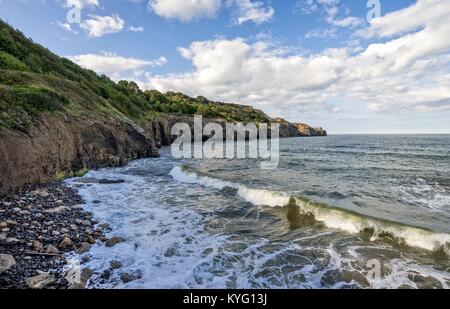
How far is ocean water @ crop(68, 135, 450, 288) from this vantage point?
6445 millimetres

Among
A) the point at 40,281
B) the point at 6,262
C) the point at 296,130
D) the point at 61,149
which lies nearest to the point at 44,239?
the point at 6,262

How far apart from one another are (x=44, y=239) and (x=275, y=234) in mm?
6726

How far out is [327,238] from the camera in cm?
900

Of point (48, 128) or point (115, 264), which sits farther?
point (48, 128)

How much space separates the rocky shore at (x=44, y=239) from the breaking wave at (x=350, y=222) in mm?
7339

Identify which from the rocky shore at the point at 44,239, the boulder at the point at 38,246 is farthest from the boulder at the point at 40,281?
the boulder at the point at 38,246

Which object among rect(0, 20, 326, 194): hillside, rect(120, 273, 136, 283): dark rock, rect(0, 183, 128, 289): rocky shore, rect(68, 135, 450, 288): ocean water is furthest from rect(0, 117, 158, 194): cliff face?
rect(120, 273, 136, 283): dark rock

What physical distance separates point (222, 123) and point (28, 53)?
6059cm

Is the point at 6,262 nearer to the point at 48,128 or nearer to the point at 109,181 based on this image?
the point at 109,181

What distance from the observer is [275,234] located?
938 centimetres

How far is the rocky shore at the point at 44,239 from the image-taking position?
5465 millimetres

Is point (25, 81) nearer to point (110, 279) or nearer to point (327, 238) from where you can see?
point (110, 279)

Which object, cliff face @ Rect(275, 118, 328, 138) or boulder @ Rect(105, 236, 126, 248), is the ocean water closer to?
boulder @ Rect(105, 236, 126, 248)

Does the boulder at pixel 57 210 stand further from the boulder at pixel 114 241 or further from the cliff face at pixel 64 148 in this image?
the boulder at pixel 114 241
